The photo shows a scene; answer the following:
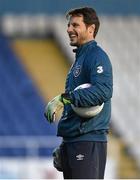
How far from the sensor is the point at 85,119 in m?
6.12

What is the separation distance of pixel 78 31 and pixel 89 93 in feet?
1.62

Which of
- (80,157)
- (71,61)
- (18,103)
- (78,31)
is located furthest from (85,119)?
(71,61)

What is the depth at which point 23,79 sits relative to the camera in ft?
48.8

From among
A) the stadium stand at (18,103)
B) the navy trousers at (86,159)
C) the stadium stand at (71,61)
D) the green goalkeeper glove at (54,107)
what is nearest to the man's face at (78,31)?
the green goalkeeper glove at (54,107)

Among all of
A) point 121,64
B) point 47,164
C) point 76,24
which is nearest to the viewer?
point 76,24

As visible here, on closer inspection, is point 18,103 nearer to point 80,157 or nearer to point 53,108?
point 80,157

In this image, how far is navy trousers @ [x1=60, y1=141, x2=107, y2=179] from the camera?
6.09m

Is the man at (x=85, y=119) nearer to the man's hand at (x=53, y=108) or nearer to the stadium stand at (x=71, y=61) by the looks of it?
the man's hand at (x=53, y=108)

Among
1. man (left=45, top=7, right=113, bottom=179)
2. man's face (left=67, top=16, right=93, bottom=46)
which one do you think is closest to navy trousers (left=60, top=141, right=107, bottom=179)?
man (left=45, top=7, right=113, bottom=179)

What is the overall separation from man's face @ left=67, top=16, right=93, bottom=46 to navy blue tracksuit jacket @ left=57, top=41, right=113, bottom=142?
0.05m

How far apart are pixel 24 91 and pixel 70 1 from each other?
65.5 inches

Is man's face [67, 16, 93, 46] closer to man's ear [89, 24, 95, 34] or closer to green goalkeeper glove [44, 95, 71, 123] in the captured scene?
man's ear [89, 24, 95, 34]

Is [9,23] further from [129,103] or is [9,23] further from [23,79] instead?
[129,103]

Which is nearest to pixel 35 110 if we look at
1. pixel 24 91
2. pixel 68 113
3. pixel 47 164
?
pixel 24 91
